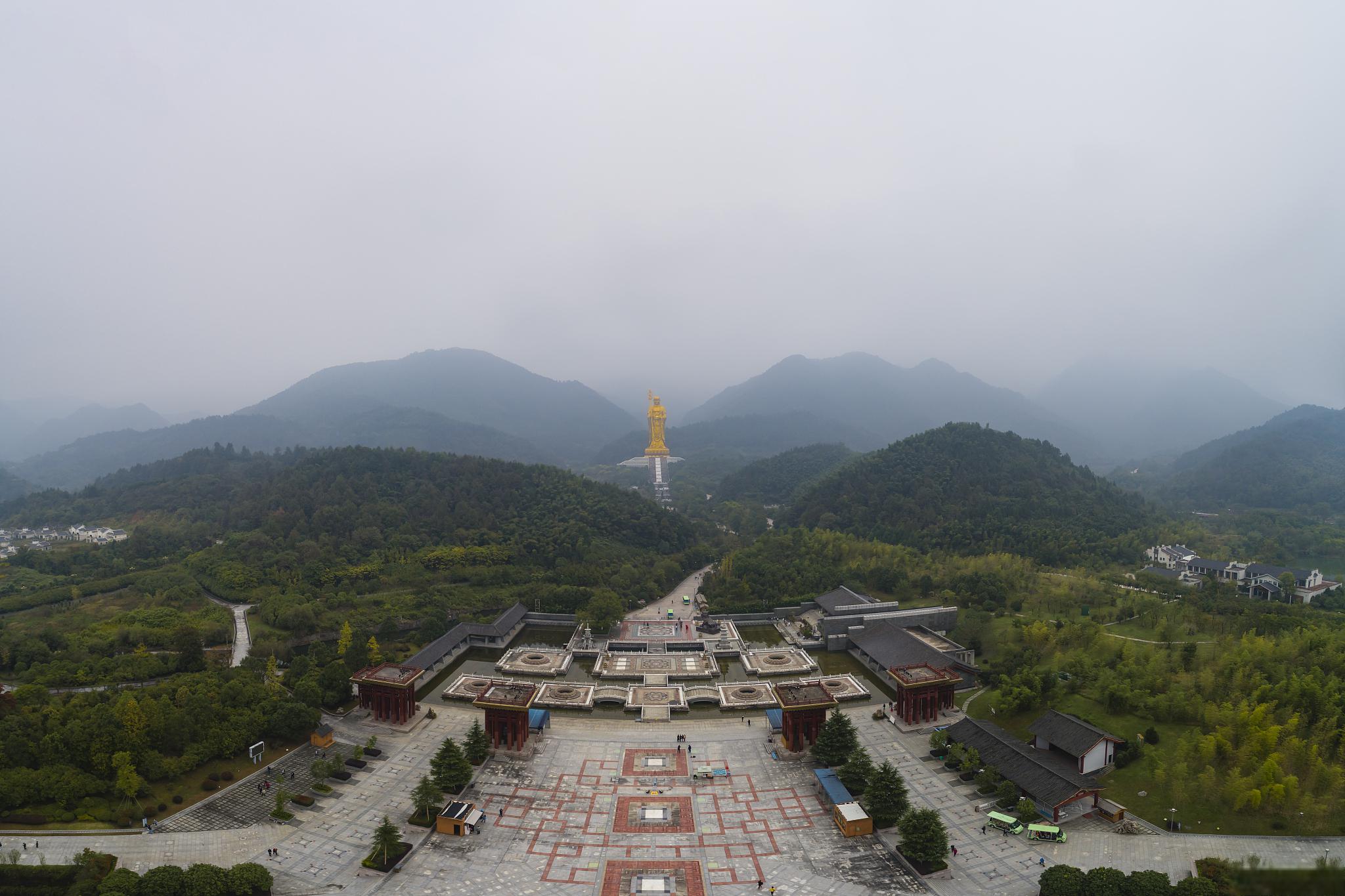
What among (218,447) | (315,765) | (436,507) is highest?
(218,447)

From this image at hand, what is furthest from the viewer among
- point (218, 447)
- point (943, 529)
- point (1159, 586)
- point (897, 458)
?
point (218, 447)

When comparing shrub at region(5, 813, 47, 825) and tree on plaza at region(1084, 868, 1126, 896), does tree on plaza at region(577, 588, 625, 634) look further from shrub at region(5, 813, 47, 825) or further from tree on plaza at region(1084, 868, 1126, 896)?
tree on plaza at region(1084, 868, 1126, 896)

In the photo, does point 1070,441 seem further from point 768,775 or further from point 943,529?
point 768,775

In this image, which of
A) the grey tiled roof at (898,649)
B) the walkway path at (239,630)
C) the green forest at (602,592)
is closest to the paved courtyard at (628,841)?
the green forest at (602,592)

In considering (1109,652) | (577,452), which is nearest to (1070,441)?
(577,452)

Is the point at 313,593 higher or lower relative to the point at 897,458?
lower

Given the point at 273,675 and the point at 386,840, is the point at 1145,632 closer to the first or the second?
the point at 386,840

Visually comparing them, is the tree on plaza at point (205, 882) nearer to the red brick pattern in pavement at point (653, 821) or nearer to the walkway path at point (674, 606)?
the red brick pattern in pavement at point (653, 821)
